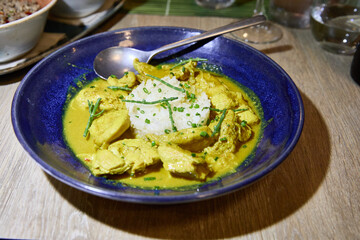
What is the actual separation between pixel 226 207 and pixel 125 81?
104cm

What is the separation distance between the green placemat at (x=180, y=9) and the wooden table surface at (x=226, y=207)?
1.59 metres

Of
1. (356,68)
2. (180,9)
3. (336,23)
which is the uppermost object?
(336,23)

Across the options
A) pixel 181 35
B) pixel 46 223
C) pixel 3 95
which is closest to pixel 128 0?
pixel 181 35

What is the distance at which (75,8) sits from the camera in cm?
278

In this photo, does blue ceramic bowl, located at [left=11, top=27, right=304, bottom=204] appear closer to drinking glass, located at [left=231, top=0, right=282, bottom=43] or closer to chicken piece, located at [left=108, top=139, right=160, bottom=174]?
chicken piece, located at [left=108, top=139, right=160, bottom=174]

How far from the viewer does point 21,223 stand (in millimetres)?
1414

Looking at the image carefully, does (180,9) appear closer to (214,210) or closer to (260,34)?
(260,34)

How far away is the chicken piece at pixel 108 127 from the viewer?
1.66 m

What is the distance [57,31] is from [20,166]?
135 centimetres

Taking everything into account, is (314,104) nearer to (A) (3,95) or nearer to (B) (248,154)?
(B) (248,154)

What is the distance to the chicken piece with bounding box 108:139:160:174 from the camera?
152 centimetres

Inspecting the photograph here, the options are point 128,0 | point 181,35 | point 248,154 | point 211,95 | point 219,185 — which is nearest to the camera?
point 219,185

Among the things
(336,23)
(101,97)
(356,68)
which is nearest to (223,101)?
(101,97)

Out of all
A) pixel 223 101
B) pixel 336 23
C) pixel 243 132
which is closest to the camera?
pixel 243 132
